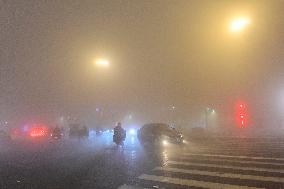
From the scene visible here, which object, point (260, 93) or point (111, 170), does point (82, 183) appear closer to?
point (111, 170)

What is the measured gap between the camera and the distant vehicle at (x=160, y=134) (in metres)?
25.2

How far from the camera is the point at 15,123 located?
85.6 metres

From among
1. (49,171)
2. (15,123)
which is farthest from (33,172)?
(15,123)

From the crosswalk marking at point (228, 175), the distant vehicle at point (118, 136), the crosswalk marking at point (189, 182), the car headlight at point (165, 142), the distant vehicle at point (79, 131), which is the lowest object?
the crosswalk marking at point (189, 182)

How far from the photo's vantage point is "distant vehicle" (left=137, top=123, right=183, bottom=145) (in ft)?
82.7

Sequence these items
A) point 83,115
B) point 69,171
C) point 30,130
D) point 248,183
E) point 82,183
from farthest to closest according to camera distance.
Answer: point 83,115 < point 30,130 < point 69,171 < point 82,183 < point 248,183

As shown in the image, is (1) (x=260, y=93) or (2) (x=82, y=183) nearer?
(2) (x=82, y=183)

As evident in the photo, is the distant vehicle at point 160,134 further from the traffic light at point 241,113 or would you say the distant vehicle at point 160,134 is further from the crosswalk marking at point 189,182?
the crosswalk marking at point 189,182

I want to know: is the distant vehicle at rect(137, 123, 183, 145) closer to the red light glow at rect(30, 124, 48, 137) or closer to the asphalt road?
the asphalt road

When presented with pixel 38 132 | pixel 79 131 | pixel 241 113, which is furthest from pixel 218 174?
pixel 38 132

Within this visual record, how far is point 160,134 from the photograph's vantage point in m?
26.0

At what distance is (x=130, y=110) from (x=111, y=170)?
69.6 metres

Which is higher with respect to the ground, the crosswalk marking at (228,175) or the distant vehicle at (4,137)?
the distant vehicle at (4,137)

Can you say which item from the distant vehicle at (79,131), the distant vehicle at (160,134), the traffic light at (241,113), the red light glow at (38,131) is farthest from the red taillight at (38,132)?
the traffic light at (241,113)
